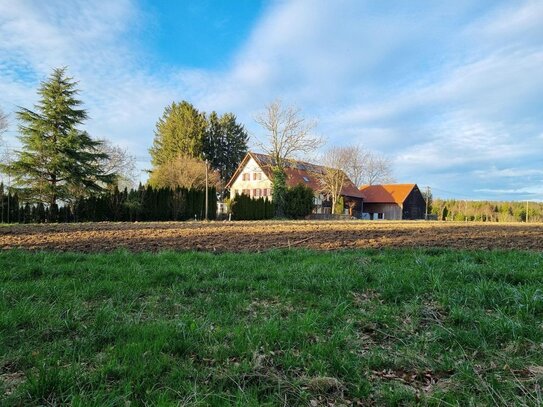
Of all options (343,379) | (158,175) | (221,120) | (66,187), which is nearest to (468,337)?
(343,379)

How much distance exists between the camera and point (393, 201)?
59250 mm

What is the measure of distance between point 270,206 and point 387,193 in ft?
101

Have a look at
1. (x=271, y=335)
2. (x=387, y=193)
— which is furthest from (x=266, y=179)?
(x=271, y=335)

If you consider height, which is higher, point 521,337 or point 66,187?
point 66,187

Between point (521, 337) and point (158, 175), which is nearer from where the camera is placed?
point (521, 337)

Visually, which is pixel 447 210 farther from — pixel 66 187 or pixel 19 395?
pixel 19 395

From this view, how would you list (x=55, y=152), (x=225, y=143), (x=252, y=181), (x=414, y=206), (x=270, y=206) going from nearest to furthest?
(x=55, y=152) → (x=270, y=206) → (x=252, y=181) → (x=225, y=143) → (x=414, y=206)

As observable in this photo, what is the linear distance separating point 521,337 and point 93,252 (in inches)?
291

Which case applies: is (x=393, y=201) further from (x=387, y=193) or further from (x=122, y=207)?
(x=122, y=207)

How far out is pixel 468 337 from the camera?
10.9ft

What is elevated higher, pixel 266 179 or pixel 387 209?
pixel 266 179

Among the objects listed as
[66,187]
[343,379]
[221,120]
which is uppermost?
[221,120]

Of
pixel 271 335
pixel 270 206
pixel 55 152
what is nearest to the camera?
pixel 271 335

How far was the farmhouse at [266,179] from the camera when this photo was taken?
156 ft
